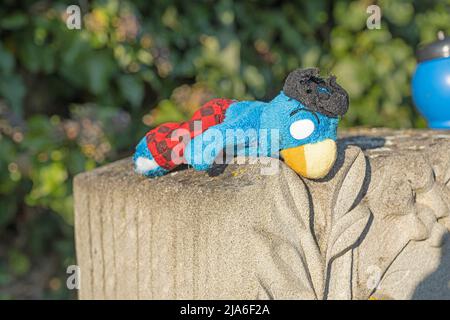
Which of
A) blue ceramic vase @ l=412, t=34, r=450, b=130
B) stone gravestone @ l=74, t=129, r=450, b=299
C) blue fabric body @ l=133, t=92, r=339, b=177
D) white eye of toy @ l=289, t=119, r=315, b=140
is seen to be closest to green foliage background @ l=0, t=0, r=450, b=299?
blue ceramic vase @ l=412, t=34, r=450, b=130

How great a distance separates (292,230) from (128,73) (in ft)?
5.19

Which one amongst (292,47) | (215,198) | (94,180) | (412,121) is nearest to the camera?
(215,198)

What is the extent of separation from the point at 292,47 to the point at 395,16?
1.80 feet

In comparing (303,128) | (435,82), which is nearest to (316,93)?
(303,128)

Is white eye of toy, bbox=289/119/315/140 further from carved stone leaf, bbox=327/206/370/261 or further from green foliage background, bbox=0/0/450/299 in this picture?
green foliage background, bbox=0/0/450/299

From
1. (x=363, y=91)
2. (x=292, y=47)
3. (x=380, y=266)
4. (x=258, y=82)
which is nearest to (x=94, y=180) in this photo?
(x=380, y=266)

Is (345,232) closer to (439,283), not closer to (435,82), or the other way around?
(439,283)

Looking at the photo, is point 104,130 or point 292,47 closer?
point 104,130

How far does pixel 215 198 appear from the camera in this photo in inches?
57.1

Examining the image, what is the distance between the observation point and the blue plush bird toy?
57.7 inches

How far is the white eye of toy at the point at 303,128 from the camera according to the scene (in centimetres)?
146

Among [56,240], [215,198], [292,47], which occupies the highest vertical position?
[292,47]

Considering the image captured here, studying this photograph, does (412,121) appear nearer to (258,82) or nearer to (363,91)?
(363,91)

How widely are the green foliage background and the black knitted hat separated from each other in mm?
1426
